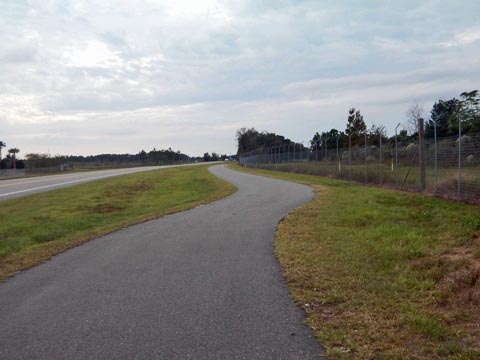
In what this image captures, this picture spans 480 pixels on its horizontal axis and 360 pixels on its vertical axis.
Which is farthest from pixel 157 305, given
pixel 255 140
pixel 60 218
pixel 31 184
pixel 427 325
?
pixel 255 140

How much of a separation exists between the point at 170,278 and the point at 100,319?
1.72m

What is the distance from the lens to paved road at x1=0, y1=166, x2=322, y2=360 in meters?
4.24

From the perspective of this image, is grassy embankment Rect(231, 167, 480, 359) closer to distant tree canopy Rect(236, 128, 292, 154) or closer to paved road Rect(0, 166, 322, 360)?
paved road Rect(0, 166, 322, 360)

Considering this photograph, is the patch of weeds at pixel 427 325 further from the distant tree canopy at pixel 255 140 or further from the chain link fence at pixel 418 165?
the distant tree canopy at pixel 255 140

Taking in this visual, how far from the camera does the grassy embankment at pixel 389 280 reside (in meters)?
4.21

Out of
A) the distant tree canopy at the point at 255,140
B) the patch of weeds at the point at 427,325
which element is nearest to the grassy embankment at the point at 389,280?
the patch of weeds at the point at 427,325

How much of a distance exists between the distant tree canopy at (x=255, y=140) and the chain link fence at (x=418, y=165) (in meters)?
80.4

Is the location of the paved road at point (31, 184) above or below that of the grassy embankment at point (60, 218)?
above

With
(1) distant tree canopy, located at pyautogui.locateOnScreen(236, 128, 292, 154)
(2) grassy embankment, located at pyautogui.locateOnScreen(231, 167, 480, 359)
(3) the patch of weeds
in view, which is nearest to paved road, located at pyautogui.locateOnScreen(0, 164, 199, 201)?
(2) grassy embankment, located at pyautogui.locateOnScreen(231, 167, 480, 359)

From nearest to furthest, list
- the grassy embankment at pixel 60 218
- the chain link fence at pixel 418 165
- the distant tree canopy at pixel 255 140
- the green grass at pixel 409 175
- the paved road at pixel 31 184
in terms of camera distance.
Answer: the grassy embankment at pixel 60 218
the green grass at pixel 409 175
the chain link fence at pixel 418 165
the paved road at pixel 31 184
the distant tree canopy at pixel 255 140

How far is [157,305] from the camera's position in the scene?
545 cm

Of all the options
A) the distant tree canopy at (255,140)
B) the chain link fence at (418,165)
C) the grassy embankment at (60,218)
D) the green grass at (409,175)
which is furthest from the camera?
the distant tree canopy at (255,140)

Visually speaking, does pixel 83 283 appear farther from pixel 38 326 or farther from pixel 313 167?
pixel 313 167

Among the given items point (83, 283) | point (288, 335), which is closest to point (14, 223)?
point (83, 283)
